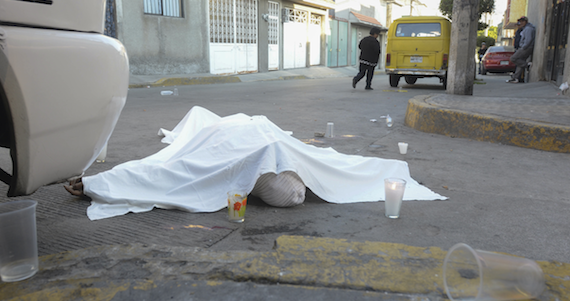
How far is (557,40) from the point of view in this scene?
1126cm

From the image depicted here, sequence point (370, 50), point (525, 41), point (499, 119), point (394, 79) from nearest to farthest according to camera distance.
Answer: point (499, 119) → point (370, 50) → point (525, 41) → point (394, 79)

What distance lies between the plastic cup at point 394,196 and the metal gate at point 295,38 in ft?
67.5

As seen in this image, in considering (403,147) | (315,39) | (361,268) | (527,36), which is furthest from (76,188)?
(315,39)

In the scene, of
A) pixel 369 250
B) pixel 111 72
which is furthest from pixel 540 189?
pixel 111 72

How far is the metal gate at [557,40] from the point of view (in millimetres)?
10305

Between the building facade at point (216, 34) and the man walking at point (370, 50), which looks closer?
the man walking at point (370, 50)

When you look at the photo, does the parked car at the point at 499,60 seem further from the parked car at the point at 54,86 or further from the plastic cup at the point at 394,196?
the parked car at the point at 54,86

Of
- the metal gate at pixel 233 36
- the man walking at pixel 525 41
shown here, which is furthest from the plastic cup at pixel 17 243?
the metal gate at pixel 233 36

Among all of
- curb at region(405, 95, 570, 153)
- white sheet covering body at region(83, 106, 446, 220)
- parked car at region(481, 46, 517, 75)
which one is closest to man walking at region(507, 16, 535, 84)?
parked car at region(481, 46, 517, 75)

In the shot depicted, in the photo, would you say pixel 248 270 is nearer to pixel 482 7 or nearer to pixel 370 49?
pixel 370 49

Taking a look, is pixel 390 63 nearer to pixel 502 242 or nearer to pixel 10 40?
pixel 502 242

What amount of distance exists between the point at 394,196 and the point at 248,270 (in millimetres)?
1111

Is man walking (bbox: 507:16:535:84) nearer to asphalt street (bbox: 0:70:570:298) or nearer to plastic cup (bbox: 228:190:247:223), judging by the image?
asphalt street (bbox: 0:70:570:298)

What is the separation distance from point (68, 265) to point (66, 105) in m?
0.74
